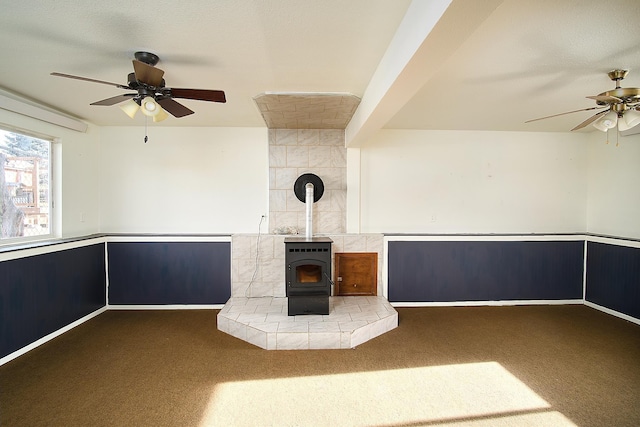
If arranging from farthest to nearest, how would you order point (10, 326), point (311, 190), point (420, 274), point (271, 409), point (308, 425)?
point (420, 274), point (311, 190), point (10, 326), point (271, 409), point (308, 425)

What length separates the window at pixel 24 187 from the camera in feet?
10.1

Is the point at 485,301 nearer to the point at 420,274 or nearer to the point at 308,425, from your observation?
the point at 420,274

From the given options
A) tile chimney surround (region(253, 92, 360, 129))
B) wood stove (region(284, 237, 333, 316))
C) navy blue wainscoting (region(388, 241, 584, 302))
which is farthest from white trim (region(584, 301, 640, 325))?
tile chimney surround (region(253, 92, 360, 129))

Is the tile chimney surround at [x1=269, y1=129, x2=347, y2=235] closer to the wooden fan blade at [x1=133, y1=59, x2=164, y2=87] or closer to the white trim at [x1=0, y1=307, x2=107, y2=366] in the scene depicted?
the wooden fan blade at [x1=133, y1=59, x2=164, y2=87]

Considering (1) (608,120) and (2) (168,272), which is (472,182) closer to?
(1) (608,120)

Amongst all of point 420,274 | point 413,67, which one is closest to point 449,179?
point 420,274

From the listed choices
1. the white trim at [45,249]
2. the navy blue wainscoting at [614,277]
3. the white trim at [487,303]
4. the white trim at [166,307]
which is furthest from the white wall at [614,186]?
the white trim at [45,249]

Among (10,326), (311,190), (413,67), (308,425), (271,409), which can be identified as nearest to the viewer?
(413,67)

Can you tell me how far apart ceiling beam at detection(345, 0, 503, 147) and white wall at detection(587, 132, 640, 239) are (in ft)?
12.2

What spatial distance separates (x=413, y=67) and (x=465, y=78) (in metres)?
1.13

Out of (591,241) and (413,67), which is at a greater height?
(413,67)

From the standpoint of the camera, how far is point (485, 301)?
440 centimetres

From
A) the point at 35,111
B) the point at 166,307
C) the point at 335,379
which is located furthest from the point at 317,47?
the point at 166,307

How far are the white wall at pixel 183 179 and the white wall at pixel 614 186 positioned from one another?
15.9 ft
